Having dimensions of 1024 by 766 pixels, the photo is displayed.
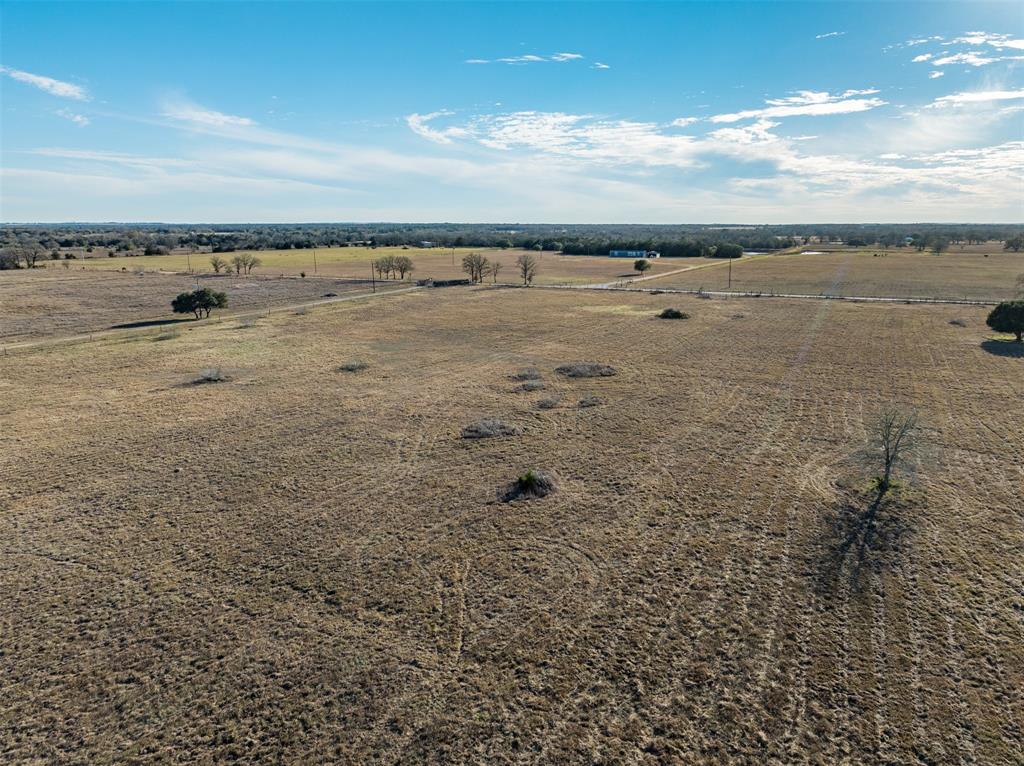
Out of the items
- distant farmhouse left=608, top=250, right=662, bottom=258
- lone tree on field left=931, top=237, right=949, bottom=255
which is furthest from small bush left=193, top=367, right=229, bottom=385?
lone tree on field left=931, top=237, right=949, bottom=255

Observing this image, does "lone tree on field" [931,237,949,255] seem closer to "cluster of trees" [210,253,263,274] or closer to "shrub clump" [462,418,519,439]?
"cluster of trees" [210,253,263,274]

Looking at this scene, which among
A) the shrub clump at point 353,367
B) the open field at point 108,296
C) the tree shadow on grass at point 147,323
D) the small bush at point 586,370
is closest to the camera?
the small bush at point 586,370

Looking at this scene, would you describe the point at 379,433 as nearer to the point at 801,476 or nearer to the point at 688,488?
the point at 688,488

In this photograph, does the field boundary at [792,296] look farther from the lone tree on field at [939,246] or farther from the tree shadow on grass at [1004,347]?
the lone tree on field at [939,246]

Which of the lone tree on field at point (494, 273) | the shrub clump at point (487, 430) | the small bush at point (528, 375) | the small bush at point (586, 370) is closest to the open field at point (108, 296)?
the lone tree on field at point (494, 273)

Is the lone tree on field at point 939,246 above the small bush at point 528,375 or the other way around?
above

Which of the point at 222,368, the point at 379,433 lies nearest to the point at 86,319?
the point at 222,368
